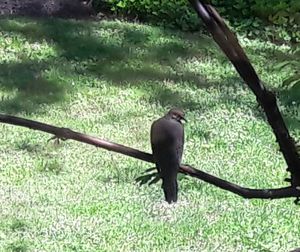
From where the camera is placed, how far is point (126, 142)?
15.1ft

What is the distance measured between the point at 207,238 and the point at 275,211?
0.43m

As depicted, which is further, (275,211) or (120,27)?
(120,27)

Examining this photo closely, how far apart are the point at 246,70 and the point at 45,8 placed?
6.84 metres

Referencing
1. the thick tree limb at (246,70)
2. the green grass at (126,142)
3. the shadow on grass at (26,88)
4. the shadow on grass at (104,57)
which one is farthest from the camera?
the shadow on grass at (104,57)

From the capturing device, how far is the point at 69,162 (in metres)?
4.33

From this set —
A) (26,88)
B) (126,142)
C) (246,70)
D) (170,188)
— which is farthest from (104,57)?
(246,70)

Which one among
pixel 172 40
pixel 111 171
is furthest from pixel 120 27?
pixel 111 171

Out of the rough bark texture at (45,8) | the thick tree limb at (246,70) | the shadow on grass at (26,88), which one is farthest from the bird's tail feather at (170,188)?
the rough bark texture at (45,8)

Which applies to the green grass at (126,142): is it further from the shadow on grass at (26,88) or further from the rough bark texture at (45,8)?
the rough bark texture at (45,8)

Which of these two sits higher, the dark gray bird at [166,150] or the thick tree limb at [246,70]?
the thick tree limb at [246,70]

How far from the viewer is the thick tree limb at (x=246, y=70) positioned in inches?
25.0

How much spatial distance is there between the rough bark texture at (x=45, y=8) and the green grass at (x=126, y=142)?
1.27 ft

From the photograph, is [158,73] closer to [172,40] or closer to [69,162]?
[172,40]

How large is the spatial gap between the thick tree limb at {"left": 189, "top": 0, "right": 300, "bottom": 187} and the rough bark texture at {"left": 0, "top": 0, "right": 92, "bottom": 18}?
668 centimetres
